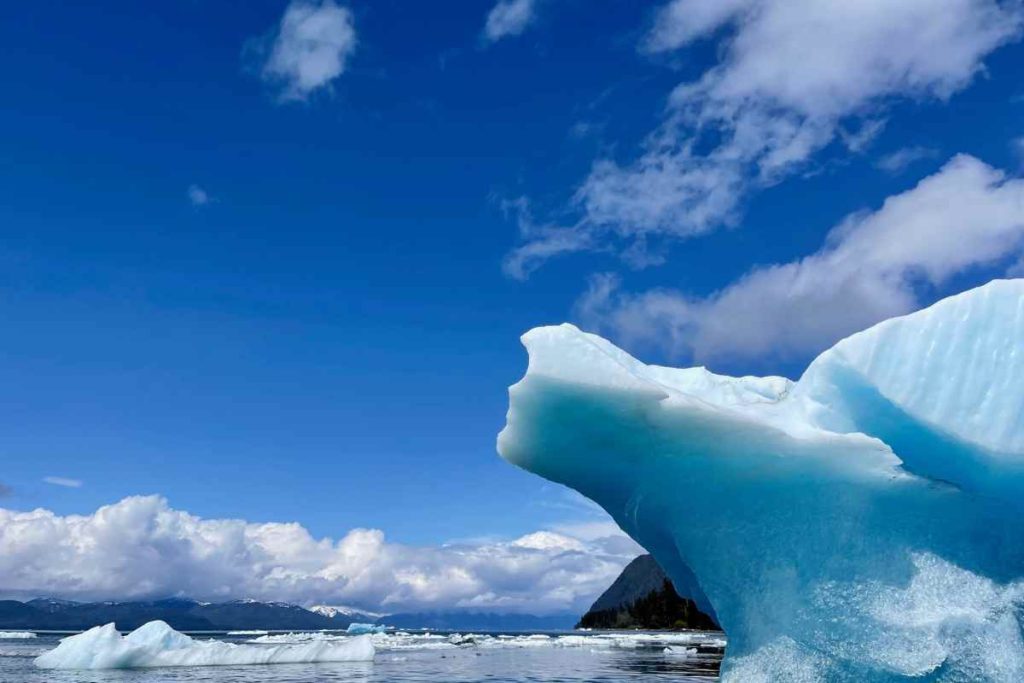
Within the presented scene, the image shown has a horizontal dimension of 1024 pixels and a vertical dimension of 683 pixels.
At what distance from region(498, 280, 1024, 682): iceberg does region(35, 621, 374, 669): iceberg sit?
→ 26.4m

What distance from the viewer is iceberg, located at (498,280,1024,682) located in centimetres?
873

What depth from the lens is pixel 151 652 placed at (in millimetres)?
30156

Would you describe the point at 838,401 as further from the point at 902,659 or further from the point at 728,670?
the point at 728,670

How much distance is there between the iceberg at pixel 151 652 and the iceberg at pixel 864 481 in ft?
86.7

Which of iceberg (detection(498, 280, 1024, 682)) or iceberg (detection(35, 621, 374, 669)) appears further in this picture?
iceberg (detection(35, 621, 374, 669))

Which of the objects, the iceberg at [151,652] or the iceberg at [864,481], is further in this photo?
the iceberg at [151,652]

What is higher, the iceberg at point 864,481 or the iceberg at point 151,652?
the iceberg at point 864,481

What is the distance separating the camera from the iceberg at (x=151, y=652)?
2978cm

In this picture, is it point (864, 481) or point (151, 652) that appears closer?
point (864, 481)

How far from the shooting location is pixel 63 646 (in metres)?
30.5

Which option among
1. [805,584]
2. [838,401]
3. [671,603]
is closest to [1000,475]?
[838,401]

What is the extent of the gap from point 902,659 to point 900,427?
2510mm

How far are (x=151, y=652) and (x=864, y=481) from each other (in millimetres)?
29189

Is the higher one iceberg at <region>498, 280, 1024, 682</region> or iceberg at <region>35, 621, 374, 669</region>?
iceberg at <region>498, 280, 1024, 682</region>
